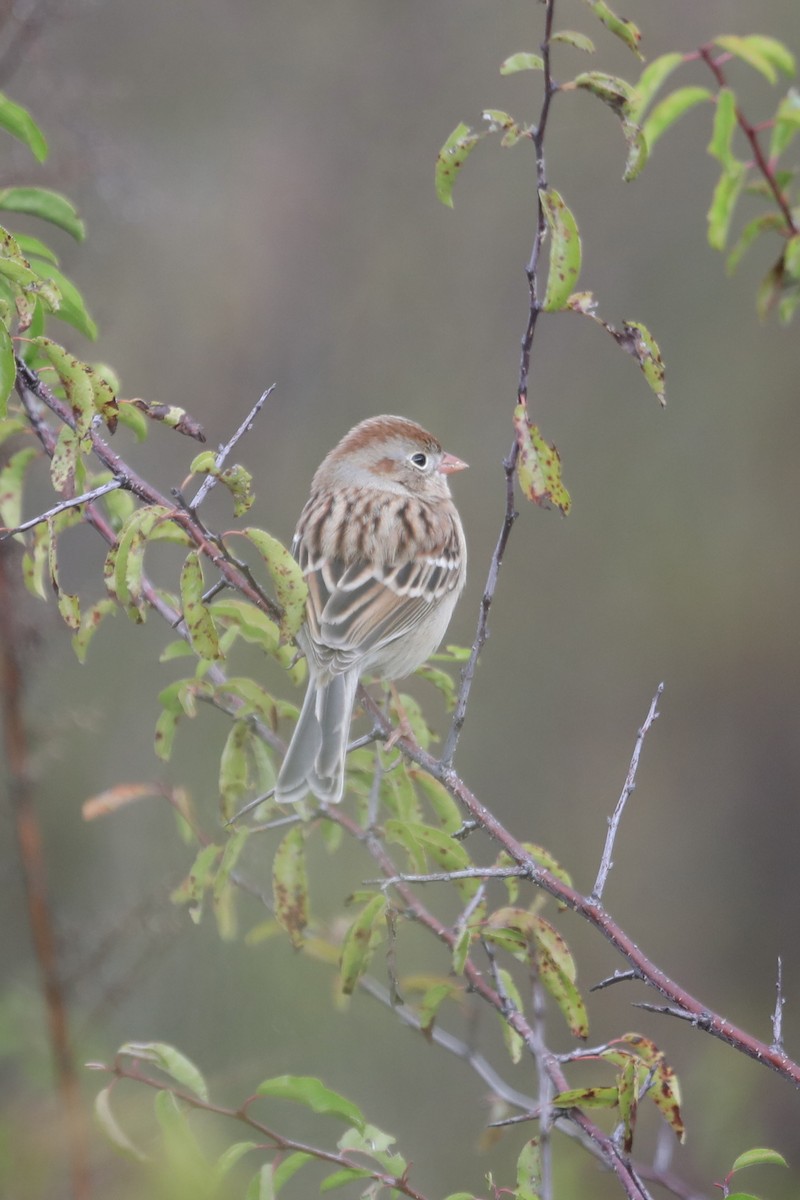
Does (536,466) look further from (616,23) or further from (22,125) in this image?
(22,125)

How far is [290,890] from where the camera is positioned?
9.64ft

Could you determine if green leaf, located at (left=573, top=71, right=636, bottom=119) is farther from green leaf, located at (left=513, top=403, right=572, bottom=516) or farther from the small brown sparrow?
the small brown sparrow

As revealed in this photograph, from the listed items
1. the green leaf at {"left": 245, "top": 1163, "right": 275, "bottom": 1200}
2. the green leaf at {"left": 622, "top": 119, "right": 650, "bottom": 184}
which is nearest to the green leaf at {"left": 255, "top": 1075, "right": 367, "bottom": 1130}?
the green leaf at {"left": 245, "top": 1163, "right": 275, "bottom": 1200}

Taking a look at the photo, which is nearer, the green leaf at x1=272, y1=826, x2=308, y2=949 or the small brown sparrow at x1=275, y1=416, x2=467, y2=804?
the green leaf at x1=272, y1=826, x2=308, y2=949

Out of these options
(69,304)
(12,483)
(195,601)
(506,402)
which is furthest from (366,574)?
(506,402)

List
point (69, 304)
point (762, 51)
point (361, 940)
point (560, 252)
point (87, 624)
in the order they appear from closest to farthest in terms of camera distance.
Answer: point (762, 51)
point (560, 252)
point (361, 940)
point (69, 304)
point (87, 624)

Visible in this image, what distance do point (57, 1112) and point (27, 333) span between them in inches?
88.8

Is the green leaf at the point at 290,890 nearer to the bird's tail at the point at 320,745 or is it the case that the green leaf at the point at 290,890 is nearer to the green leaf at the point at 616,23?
the bird's tail at the point at 320,745

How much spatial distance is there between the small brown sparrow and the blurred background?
3066 mm

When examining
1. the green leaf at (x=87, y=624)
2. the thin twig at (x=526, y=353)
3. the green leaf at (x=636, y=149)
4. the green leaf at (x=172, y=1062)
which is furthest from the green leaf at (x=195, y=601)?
the green leaf at (x=636, y=149)

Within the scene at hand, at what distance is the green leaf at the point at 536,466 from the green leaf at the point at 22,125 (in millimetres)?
1019

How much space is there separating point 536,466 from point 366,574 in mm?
1730

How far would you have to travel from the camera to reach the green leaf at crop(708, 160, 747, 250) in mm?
2164

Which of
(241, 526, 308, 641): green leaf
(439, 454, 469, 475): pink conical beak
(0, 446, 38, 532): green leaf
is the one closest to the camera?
(241, 526, 308, 641): green leaf
